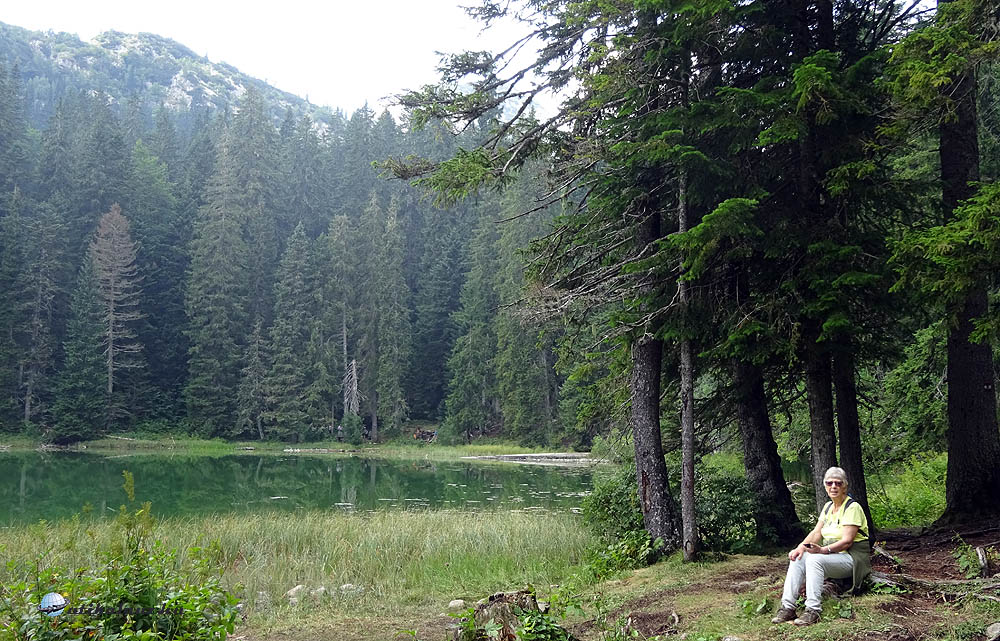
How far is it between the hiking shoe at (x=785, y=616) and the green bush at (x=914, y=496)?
226 inches

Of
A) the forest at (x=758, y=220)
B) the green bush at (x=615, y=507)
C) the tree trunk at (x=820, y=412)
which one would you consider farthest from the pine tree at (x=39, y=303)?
the tree trunk at (x=820, y=412)

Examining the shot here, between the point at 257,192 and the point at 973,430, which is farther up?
the point at 257,192

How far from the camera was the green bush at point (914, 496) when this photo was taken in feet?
34.2

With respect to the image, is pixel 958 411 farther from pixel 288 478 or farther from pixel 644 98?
pixel 288 478

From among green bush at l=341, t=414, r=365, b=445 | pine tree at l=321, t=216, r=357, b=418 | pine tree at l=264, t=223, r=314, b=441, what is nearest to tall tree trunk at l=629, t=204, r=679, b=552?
green bush at l=341, t=414, r=365, b=445

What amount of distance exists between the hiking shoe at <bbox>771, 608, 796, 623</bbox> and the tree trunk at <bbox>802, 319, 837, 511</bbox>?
2.90 m

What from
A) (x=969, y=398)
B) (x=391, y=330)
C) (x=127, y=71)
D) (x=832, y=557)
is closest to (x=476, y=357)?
(x=391, y=330)

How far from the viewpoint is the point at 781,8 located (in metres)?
8.43

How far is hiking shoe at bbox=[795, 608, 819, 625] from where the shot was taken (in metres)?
4.98

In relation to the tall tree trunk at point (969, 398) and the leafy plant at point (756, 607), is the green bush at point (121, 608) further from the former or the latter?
the tall tree trunk at point (969, 398)

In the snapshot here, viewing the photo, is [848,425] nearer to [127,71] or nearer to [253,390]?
[253,390]

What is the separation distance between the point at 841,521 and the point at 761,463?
458cm

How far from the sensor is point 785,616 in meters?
5.15

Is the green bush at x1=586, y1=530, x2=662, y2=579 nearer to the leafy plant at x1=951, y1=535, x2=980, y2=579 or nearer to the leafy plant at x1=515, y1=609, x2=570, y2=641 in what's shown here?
the leafy plant at x1=951, y1=535, x2=980, y2=579
